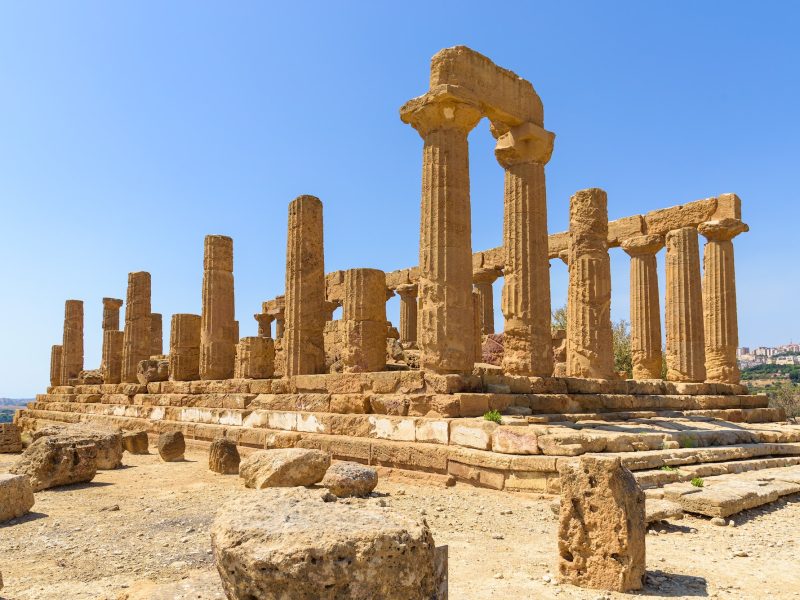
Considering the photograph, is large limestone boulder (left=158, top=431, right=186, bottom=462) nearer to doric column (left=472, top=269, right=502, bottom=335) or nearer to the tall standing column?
the tall standing column

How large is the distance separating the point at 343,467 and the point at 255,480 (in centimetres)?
147

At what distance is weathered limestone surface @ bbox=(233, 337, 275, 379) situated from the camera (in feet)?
53.0

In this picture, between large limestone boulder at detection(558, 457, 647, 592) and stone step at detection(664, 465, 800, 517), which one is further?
stone step at detection(664, 465, 800, 517)

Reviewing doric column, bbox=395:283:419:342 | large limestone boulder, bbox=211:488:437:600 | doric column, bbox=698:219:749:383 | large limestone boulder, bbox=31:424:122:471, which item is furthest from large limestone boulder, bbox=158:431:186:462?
doric column, bbox=698:219:749:383

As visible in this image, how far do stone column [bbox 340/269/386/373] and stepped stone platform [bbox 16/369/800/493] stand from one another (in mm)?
1014

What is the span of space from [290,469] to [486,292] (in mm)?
15687

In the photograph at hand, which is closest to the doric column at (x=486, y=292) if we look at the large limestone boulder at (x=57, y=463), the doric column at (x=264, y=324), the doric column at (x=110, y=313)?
the doric column at (x=264, y=324)

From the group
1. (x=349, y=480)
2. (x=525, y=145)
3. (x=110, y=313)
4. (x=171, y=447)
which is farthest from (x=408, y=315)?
(x=349, y=480)

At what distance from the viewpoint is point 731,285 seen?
61.7 feet

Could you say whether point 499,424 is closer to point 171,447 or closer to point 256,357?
point 171,447

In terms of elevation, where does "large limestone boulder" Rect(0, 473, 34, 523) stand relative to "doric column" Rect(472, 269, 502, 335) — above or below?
below

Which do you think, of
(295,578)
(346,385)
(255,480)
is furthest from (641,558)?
(346,385)

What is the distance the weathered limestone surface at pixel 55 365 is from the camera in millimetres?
32906

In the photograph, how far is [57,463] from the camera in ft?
32.6
